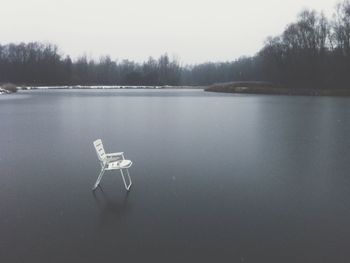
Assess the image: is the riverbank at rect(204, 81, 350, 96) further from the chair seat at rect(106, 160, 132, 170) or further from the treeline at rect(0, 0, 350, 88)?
the chair seat at rect(106, 160, 132, 170)

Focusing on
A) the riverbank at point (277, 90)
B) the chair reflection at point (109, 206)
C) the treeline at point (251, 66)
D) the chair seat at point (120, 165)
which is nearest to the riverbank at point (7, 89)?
the riverbank at point (277, 90)

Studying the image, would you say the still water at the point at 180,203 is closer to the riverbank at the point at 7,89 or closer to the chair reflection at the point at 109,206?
the chair reflection at the point at 109,206

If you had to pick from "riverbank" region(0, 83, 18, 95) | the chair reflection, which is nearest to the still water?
the chair reflection

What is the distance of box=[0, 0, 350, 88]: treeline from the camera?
64812 millimetres

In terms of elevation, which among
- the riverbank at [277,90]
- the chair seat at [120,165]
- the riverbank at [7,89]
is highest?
the riverbank at [7,89]

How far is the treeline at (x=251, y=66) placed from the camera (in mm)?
64812

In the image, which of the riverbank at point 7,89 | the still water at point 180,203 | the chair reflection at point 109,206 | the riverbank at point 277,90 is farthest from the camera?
the riverbank at point 7,89

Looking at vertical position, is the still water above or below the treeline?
below

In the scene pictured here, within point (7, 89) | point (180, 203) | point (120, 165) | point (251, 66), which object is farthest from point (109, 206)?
point (251, 66)

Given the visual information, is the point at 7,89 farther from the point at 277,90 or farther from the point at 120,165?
the point at 120,165

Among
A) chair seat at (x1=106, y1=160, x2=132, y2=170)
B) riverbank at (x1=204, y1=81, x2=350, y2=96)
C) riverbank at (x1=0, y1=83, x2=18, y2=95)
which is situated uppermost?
riverbank at (x1=0, y1=83, x2=18, y2=95)

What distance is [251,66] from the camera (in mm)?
139750

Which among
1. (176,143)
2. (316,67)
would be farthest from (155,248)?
(316,67)

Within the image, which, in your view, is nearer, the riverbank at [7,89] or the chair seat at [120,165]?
the chair seat at [120,165]
